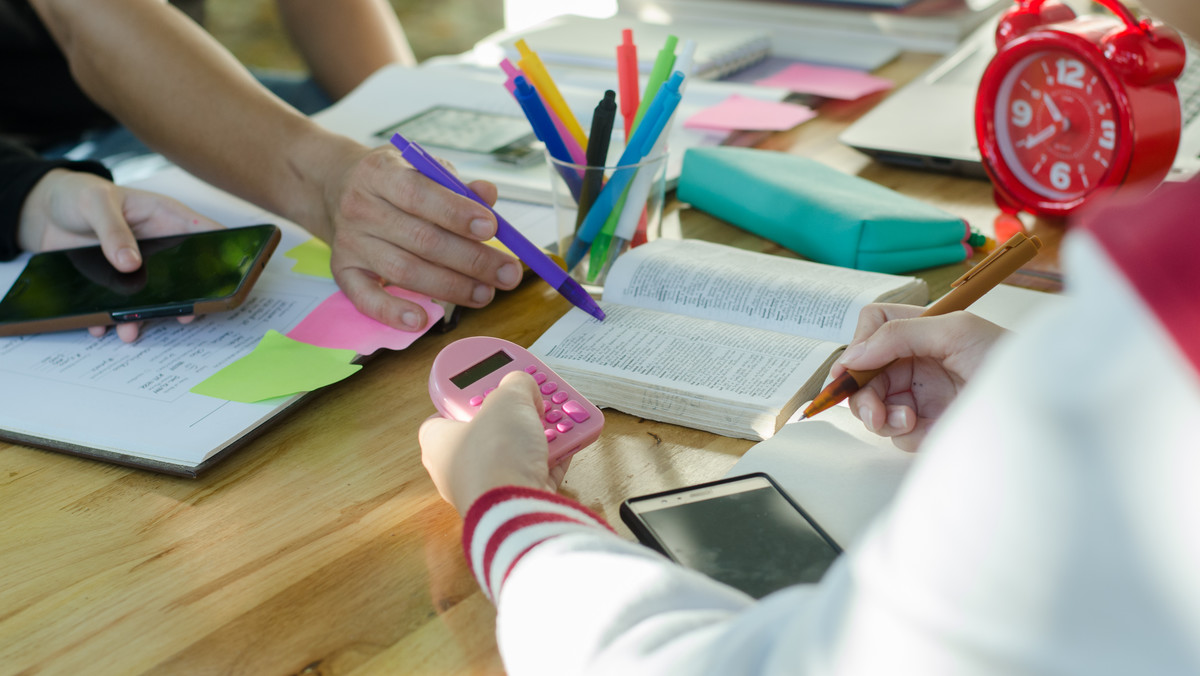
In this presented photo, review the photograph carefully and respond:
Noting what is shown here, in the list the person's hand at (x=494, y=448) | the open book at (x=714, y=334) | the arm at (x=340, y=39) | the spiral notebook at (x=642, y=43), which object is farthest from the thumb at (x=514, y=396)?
the arm at (x=340, y=39)

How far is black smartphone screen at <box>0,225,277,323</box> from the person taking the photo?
2.48 ft

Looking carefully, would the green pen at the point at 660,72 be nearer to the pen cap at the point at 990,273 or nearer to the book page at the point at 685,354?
the book page at the point at 685,354

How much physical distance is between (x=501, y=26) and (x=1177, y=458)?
12.7 feet

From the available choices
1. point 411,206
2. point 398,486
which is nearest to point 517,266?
point 411,206

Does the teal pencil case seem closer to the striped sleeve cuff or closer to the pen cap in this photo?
the pen cap

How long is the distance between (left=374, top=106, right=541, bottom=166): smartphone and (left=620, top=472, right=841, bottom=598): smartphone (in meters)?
0.60

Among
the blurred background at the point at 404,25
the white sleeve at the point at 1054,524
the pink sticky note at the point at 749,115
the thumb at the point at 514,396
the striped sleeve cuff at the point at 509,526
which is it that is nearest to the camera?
the white sleeve at the point at 1054,524

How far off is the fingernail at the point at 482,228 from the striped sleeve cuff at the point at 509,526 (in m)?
0.33

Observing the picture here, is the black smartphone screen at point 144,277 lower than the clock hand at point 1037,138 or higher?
lower

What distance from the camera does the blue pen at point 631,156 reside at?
30.2 inches

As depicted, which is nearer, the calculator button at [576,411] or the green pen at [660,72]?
the calculator button at [576,411]

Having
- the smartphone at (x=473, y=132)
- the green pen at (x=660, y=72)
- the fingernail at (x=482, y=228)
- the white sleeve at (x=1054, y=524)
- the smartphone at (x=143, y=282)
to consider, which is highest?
the white sleeve at (x=1054, y=524)

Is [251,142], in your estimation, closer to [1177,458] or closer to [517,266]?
[517,266]

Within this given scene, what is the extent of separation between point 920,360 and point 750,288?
0.17 meters
